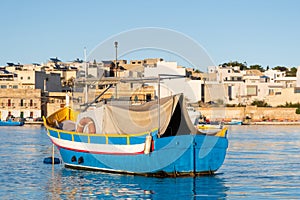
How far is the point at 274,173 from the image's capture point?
24.7 metres

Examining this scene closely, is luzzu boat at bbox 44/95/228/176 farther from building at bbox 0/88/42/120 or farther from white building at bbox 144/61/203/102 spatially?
building at bbox 0/88/42/120

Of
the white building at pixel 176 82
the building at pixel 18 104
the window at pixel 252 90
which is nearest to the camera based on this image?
the white building at pixel 176 82

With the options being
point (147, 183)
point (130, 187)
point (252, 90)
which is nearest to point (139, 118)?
point (147, 183)

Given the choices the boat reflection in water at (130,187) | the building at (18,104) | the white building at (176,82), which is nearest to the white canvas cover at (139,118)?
the boat reflection in water at (130,187)

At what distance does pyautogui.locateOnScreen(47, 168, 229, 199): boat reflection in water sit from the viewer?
19219mm

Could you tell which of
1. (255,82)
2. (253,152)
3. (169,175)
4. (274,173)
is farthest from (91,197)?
(255,82)

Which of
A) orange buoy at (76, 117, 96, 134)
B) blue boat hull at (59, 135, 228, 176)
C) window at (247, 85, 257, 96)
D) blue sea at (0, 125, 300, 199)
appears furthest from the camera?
window at (247, 85, 257, 96)

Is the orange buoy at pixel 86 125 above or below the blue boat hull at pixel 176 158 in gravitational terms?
above

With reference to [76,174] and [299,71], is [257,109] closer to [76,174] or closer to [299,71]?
[299,71]

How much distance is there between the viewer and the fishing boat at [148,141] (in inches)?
850

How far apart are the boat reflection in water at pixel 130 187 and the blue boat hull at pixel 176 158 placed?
0.93ft

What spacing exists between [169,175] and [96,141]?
306cm

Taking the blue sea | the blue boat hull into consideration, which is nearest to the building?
the blue sea

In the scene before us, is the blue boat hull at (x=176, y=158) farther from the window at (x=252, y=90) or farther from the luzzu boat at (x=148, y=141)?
the window at (x=252, y=90)
